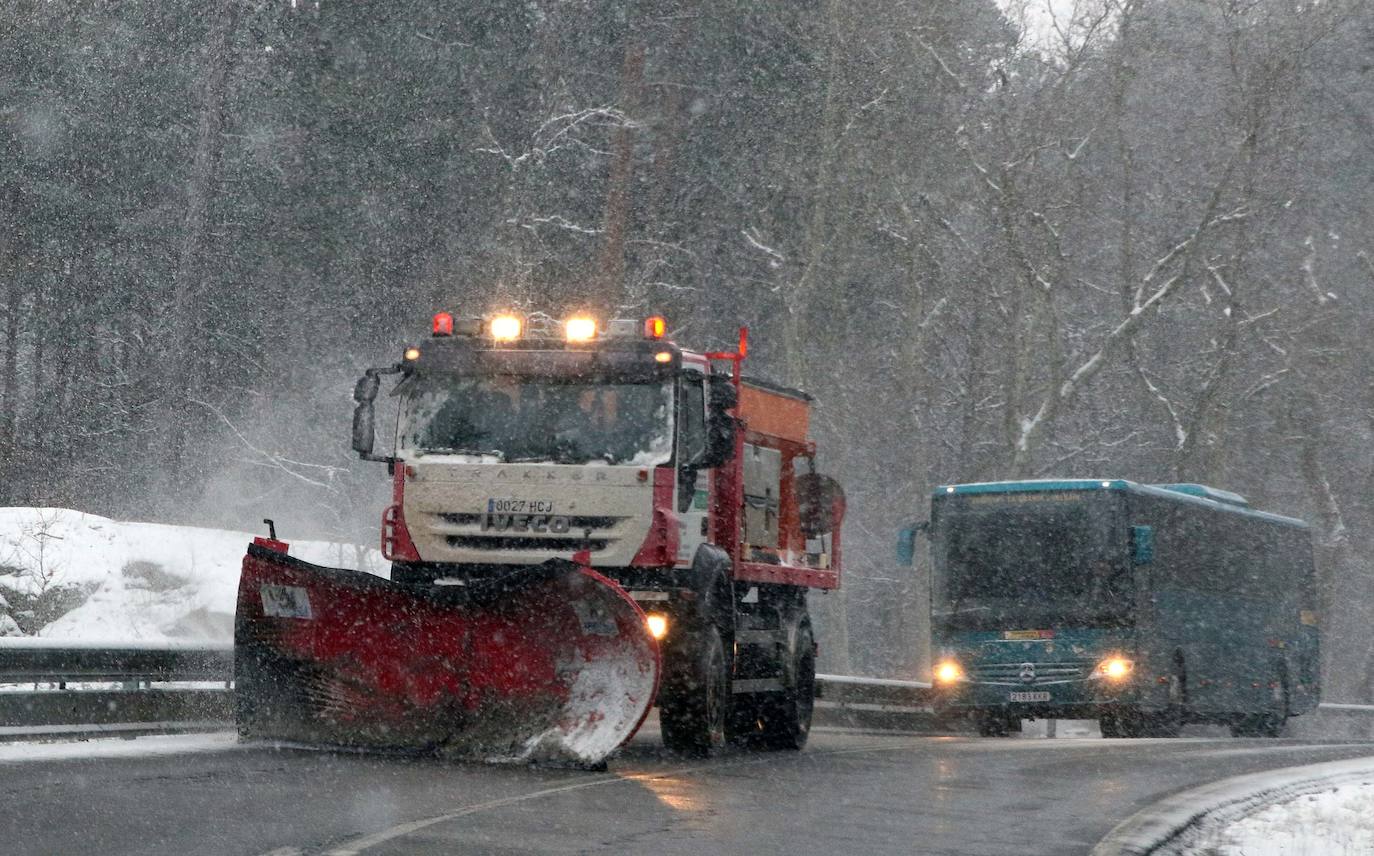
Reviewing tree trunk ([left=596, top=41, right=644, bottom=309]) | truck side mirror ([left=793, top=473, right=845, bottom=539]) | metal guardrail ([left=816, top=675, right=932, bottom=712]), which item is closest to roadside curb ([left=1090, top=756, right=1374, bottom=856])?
truck side mirror ([left=793, top=473, right=845, bottom=539])

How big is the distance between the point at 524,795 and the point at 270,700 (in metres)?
3.72

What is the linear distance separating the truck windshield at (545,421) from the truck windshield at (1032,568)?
32.5 ft

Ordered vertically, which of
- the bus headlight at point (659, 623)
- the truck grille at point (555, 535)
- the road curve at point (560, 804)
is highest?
the truck grille at point (555, 535)

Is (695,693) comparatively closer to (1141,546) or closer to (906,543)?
(906,543)

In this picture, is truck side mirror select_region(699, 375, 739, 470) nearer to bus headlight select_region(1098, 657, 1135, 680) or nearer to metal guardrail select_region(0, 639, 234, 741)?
metal guardrail select_region(0, 639, 234, 741)

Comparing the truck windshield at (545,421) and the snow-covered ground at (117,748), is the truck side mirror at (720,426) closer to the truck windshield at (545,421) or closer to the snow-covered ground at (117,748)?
the truck windshield at (545,421)

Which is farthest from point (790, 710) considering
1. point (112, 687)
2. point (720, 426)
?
point (112, 687)

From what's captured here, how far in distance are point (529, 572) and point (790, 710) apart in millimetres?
4817

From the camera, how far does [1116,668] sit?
23672 mm

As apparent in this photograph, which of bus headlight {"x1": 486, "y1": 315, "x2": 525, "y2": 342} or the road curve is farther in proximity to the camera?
bus headlight {"x1": 486, "y1": 315, "x2": 525, "y2": 342}

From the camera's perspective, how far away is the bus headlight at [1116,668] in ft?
77.5

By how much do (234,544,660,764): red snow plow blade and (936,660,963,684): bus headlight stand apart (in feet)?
35.0

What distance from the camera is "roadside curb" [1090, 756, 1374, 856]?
35.5ft

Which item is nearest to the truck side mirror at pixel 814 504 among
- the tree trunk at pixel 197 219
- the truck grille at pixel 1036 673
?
the truck grille at pixel 1036 673
